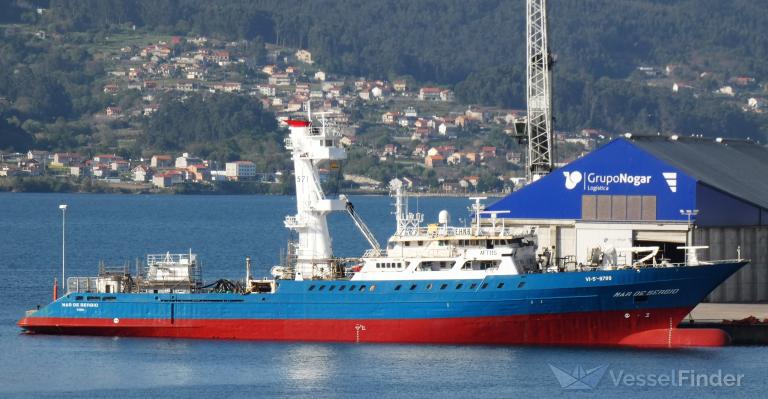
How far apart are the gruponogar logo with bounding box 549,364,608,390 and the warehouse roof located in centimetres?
1324

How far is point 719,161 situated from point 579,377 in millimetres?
21671

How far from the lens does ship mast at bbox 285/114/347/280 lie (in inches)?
2425

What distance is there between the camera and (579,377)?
5303 centimetres

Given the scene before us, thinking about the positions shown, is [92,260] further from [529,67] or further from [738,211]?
[738,211]

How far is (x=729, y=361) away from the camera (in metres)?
55.5

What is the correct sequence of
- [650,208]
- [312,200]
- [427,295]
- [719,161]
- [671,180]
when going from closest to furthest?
1. [427,295]
2. [312,200]
3. [671,180]
4. [650,208]
5. [719,161]

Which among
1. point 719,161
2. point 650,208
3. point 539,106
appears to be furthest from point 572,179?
point 539,106

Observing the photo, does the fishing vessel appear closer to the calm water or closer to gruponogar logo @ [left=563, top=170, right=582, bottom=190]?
the calm water

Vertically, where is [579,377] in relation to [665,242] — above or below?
below

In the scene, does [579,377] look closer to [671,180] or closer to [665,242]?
[665,242]

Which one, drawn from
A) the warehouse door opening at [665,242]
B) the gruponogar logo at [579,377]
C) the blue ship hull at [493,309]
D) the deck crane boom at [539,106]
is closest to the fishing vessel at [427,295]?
the blue ship hull at [493,309]

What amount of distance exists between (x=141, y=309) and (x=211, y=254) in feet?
139

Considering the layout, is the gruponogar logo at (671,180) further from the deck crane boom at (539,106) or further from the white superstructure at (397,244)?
the deck crane boom at (539,106)

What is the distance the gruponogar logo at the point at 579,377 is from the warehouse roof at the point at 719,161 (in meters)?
13.2
